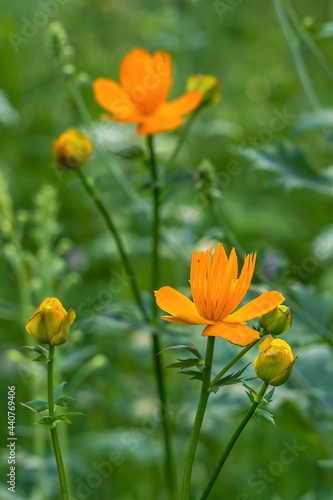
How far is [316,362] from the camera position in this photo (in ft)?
4.72

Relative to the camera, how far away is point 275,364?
0.65m

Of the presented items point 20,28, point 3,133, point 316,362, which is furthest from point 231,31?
point 316,362

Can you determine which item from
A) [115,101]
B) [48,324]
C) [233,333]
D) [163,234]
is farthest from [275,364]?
[163,234]

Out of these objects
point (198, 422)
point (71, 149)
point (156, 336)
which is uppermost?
point (71, 149)

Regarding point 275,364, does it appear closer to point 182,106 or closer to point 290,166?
point 182,106

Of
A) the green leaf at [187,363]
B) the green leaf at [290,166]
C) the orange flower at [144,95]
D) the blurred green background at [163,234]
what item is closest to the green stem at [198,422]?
the green leaf at [187,363]

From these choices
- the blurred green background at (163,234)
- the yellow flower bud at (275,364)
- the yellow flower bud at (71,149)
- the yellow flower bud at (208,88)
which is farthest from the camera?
the blurred green background at (163,234)

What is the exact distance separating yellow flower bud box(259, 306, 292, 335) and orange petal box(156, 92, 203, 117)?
54 centimetres

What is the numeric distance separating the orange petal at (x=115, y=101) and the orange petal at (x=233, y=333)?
528 mm

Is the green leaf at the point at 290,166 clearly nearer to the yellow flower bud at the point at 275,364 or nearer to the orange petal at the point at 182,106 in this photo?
the orange petal at the point at 182,106

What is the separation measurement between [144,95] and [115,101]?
41 millimetres

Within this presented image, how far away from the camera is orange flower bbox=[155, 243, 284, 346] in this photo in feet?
2.26

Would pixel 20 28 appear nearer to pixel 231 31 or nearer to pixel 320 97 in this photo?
pixel 231 31

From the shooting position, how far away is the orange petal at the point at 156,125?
1141 mm
